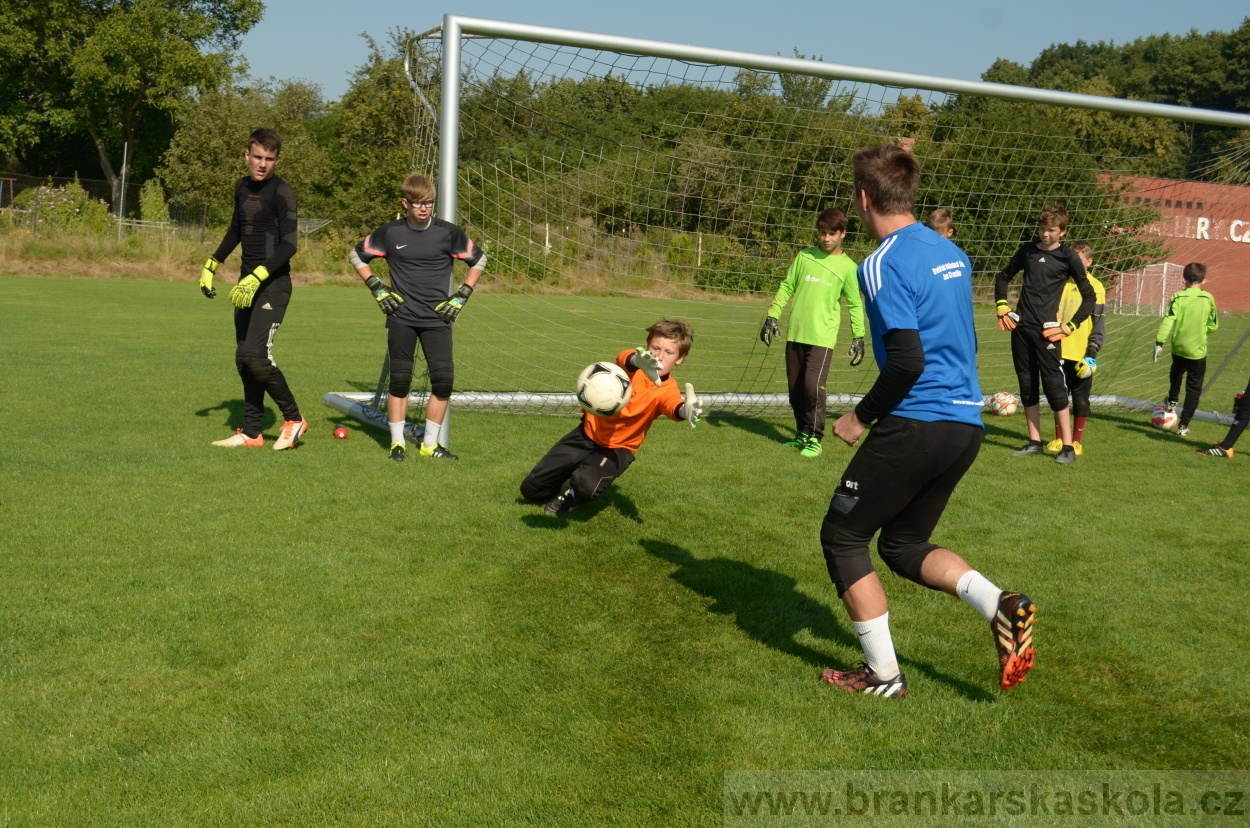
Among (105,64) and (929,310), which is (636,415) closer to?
(929,310)

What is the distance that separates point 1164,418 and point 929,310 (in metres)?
9.24

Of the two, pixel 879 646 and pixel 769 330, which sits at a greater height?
pixel 769 330

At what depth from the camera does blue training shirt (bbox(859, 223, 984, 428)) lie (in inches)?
148

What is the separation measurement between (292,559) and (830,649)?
279 cm

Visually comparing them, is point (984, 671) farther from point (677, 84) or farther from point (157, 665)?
point (677, 84)

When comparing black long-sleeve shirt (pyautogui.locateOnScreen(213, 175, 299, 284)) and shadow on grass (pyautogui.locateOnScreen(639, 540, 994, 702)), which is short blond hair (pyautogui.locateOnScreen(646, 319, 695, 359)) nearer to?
shadow on grass (pyautogui.locateOnScreen(639, 540, 994, 702))

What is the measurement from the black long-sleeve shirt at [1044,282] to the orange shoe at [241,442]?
6.38 m

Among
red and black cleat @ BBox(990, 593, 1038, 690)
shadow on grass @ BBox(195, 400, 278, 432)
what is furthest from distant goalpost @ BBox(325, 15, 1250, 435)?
red and black cleat @ BBox(990, 593, 1038, 690)

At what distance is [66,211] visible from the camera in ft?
104

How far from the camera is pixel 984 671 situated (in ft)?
14.5

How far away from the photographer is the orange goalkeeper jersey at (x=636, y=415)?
597 cm

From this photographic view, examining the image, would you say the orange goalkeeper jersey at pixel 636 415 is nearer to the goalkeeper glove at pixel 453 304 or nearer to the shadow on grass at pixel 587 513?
the shadow on grass at pixel 587 513

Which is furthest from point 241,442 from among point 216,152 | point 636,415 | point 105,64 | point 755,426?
point 105,64

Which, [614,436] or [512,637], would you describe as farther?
[614,436]
